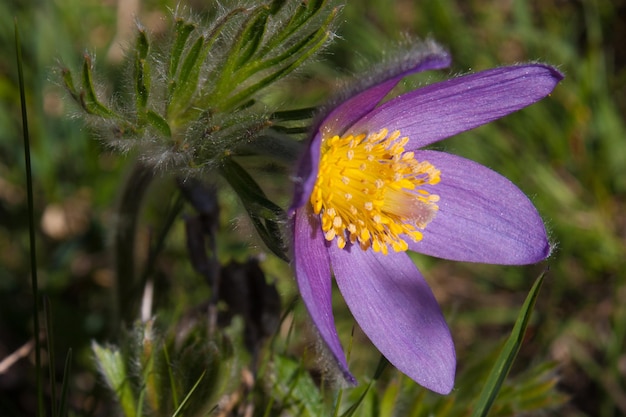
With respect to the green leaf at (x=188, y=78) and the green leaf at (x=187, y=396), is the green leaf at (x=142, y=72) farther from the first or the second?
the green leaf at (x=187, y=396)

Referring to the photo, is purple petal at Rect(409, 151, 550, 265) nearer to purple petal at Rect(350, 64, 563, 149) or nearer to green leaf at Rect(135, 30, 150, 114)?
purple petal at Rect(350, 64, 563, 149)

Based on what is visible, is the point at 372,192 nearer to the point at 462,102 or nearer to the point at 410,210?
the point at 410,210

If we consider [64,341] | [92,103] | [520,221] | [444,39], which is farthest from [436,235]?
[444,39]

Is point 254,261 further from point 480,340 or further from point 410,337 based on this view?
point 480,340

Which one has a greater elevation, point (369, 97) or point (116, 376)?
point (369, 97)

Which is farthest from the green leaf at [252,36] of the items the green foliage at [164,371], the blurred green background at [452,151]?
the blurred green background at [452,151]

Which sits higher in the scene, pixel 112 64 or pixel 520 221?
pixel 112 64

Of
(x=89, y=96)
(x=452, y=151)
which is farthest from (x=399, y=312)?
(x=452, y=151)
